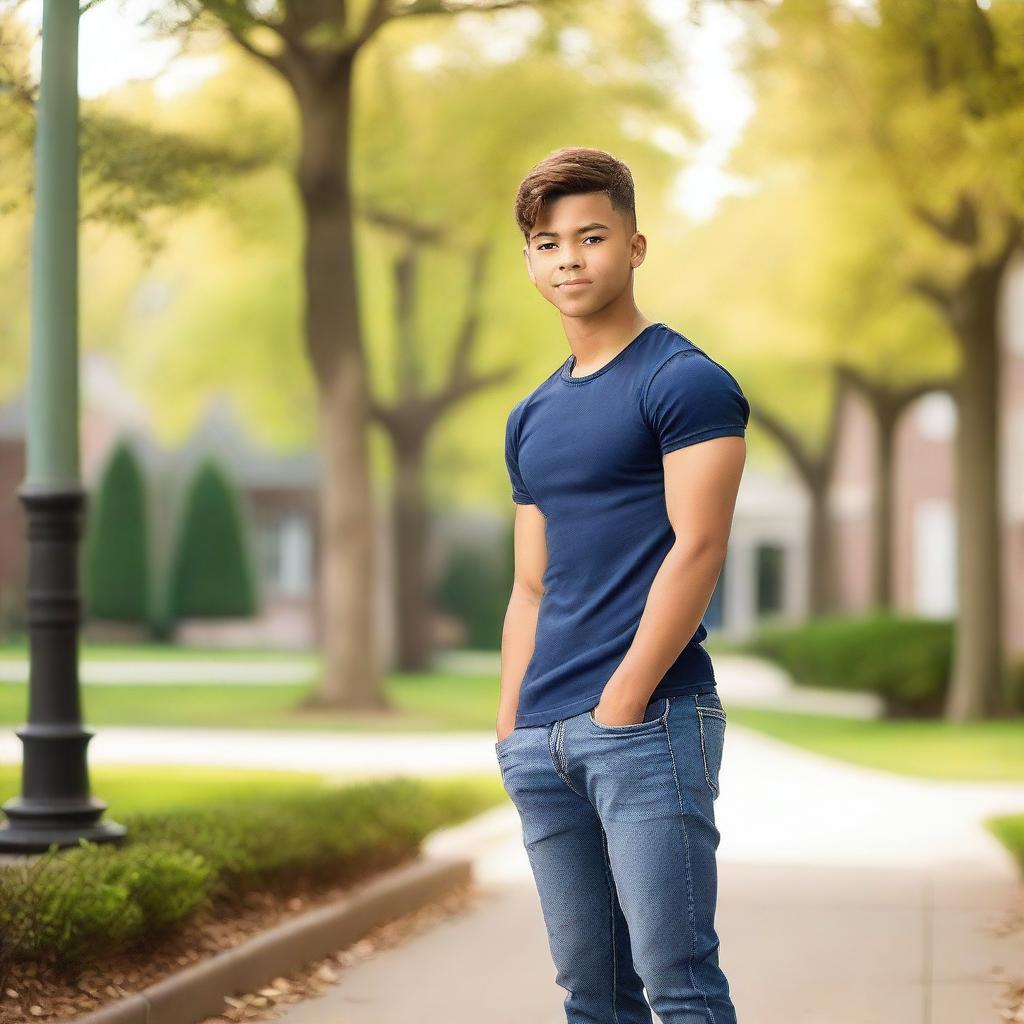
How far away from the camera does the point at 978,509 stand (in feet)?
67.6

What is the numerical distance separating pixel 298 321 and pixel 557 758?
86.9 feet

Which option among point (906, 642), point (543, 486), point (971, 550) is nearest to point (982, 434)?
point (971, 550)

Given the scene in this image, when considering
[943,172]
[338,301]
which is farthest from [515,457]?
[338,301]

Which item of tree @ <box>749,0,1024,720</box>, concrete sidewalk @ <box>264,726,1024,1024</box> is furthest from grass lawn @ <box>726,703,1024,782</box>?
concrete sidewalk @ <box>264,726,1024,1024</box>

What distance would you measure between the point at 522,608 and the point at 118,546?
3555 centimetres

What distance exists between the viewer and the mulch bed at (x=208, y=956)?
→ 16.5 ft

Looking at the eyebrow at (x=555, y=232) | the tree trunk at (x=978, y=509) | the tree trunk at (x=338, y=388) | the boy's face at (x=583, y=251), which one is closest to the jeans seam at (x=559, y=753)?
the boy's face at (x=583, y=251)

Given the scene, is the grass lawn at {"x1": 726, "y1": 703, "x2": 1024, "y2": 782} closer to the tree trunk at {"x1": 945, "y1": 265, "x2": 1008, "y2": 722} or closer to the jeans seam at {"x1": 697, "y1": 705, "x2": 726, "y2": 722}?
the tree trunk at {"x1": 945, "y1": 265, "x2": 1008, "y2": 722}

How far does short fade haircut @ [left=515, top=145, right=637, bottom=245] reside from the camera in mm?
3375

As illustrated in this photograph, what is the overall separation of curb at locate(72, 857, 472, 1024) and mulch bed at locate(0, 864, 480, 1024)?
39mm

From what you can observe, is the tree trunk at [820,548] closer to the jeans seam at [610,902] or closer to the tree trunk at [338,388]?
the tree trunk at [338,388]

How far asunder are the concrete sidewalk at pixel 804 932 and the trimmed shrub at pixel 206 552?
27705mm

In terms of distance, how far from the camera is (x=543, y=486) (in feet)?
11.2

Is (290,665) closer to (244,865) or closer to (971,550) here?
(971,550)
